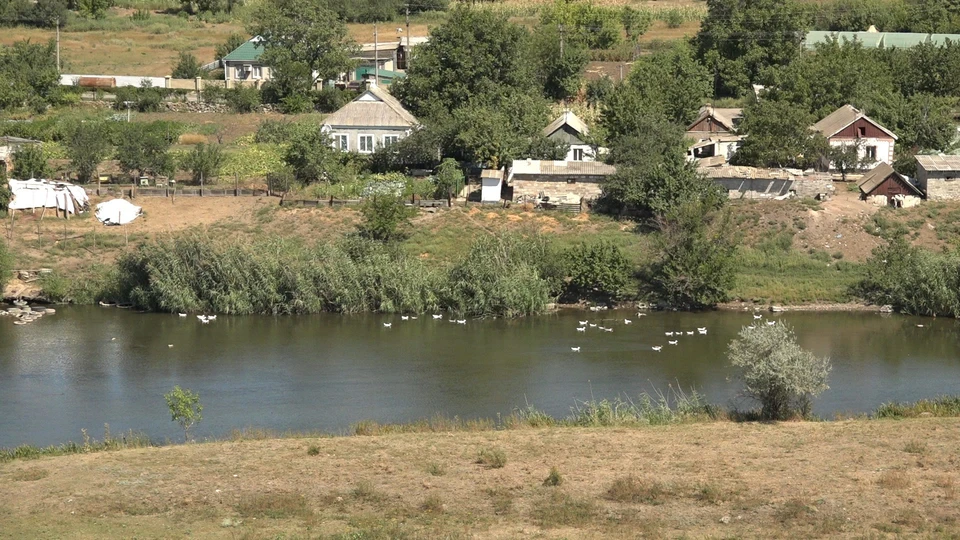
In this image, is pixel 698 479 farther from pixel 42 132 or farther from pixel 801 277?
pixel 42 132

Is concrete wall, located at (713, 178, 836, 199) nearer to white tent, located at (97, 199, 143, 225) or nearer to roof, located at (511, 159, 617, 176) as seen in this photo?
roof, located at (511, 159, 617, 176)

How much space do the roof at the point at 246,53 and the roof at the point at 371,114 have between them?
12.9m

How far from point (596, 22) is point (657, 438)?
50640 millimetres

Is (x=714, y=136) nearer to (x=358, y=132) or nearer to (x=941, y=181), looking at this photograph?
(x=941, y=181)

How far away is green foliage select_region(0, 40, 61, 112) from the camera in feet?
208

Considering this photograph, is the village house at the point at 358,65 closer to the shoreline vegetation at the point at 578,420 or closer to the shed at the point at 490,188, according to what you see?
the shed at the point at 490,188

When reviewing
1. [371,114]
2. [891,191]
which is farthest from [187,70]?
[891,191]

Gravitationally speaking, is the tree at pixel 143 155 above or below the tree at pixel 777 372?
above

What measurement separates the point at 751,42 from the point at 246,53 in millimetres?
24981

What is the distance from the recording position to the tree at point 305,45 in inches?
2525

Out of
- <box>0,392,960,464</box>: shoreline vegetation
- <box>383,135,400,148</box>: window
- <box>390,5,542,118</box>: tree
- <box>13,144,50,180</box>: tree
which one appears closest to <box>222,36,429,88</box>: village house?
<box>390,5,542,118</box>: tree

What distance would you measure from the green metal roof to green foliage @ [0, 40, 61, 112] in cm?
856

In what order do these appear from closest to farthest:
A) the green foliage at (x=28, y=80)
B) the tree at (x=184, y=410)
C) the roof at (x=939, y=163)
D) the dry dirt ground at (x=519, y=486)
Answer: the dry dirt ground at (x=519, y=486) < the tree at (x=184, y=410) < the roof at (x=939, y=163) < the green foliage at (x=28, y=80)

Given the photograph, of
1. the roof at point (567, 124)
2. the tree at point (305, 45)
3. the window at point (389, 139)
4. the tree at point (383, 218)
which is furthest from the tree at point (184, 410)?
the tree at point (305, 45)
